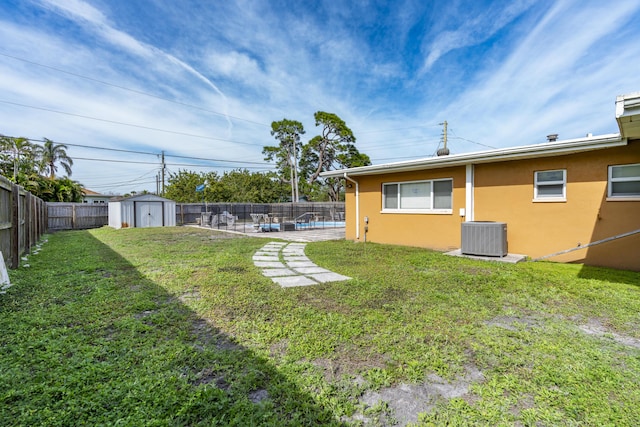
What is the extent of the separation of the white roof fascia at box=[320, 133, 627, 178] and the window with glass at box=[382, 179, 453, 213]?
0.46 meters

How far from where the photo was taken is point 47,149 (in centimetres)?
2898

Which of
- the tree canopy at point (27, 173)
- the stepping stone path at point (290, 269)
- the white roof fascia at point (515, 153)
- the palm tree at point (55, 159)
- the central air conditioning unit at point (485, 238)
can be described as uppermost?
the palm tree at point (55, 159)

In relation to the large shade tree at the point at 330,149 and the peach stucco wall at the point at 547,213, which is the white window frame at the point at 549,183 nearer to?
the peach stucco wall at the point at 547,213

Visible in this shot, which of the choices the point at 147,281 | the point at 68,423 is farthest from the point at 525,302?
the point at 147,281

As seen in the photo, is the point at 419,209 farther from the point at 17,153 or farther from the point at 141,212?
the point at 17,153

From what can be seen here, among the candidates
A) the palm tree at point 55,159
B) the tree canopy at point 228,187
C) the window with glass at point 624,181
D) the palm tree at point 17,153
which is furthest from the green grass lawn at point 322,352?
the palm tree at point 55,159

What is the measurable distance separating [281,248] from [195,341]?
218 inches

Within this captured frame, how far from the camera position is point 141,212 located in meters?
17.1

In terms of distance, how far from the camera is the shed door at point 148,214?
17.0 meters

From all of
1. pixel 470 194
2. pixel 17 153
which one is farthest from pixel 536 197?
pixel 17 153

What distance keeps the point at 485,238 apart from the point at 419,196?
2187mm

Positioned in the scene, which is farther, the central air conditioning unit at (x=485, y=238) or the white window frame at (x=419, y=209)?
the white window frame at (x=419, y=209)

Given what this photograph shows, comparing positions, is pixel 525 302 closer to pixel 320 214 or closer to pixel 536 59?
pixel 536 59

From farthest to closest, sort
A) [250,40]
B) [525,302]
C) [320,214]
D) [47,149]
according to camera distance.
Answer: [47,149]
[320,214]
[250,40]
[525,302]
